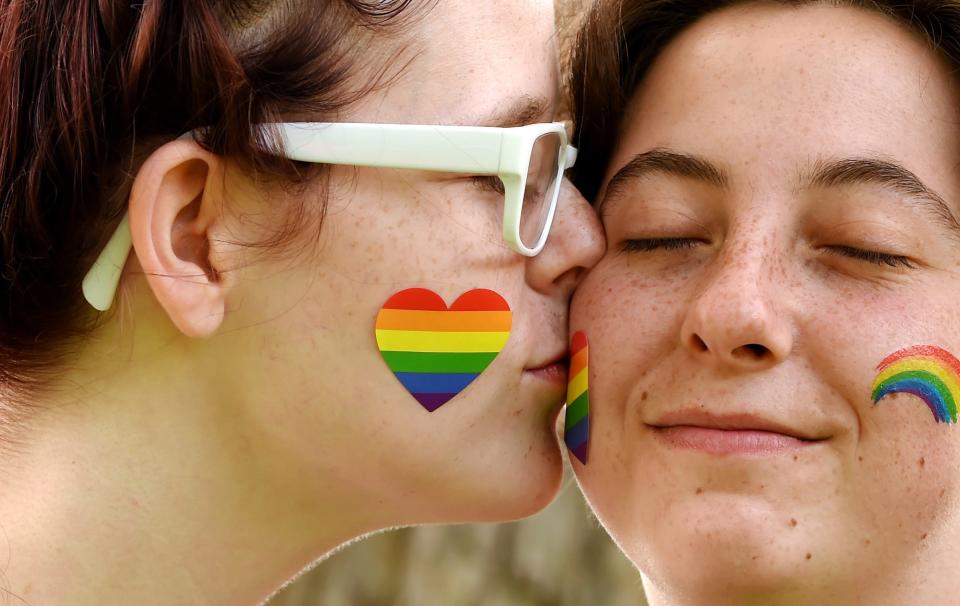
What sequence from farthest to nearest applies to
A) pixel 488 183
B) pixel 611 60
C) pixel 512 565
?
1. pixel 512 565
2. pixel 611 60
3. pixel 488 183

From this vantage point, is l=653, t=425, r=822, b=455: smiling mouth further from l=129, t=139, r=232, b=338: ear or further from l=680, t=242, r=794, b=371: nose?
l=129, t=139, r=232, b=338: ear

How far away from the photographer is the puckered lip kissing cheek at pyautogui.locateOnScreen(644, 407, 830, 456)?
197 cm

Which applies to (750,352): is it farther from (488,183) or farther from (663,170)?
(488,183)

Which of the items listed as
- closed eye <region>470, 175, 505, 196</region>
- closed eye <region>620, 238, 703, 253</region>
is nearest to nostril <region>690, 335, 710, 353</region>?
closed eye <region>620, 238, 703, 253</region>

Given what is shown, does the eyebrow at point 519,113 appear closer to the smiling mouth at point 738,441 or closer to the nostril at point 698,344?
the nostril at point 698,344

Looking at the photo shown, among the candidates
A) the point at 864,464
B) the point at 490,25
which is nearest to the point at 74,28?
the point at 490,25

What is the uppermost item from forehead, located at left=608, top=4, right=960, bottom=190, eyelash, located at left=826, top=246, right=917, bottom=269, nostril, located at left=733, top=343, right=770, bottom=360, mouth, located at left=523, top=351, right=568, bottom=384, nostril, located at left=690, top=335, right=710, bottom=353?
forehead, located at left=608, top=4, right=960, bottom=190

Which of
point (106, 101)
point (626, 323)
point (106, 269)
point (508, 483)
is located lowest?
point (508, 483)

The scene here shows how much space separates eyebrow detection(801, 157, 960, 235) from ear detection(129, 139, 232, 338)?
1.05m

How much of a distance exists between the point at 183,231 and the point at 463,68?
1.91ft

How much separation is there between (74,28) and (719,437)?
50.9 inches

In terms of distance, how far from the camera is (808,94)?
6.99 ft

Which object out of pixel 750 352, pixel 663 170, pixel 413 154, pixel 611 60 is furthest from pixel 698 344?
pixel 611 60

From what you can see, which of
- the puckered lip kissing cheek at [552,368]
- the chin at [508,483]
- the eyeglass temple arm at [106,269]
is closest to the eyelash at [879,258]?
the puckered lip kissing cheek at [552,368]
